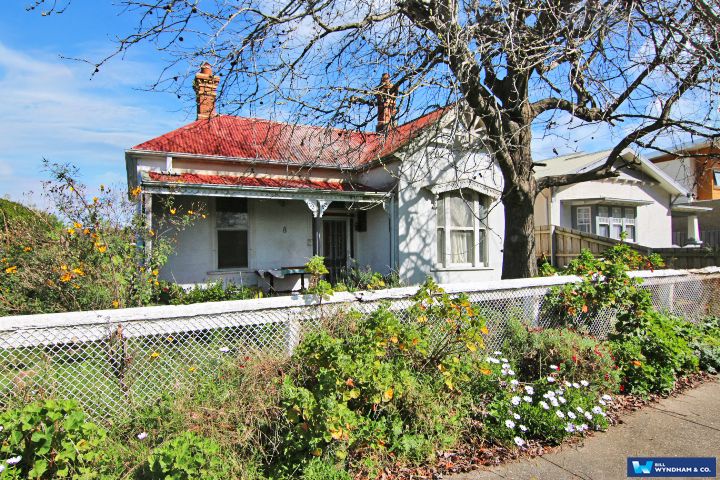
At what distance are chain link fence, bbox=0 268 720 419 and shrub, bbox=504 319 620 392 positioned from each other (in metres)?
1.27

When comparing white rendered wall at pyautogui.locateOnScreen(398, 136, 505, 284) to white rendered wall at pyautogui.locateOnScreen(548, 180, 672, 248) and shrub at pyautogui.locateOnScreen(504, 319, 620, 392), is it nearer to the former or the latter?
white rendered wall at pyautogui.locateOnScreen(548, 180, 672, 248)

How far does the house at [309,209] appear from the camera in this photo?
10.4 meters

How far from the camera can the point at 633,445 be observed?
3.61 metres

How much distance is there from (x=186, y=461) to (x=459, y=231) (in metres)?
10.5

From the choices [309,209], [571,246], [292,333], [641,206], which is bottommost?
[292,333]

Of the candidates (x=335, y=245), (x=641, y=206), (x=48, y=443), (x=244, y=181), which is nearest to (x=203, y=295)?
(x=244, y=181)

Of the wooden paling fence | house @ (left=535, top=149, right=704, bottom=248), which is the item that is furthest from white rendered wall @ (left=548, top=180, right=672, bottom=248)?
the wooden paling fence

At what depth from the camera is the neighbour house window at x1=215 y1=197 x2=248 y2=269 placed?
11.0 m

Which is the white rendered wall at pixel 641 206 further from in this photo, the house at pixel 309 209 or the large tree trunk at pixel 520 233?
the large tree trunk at pixel 520 233

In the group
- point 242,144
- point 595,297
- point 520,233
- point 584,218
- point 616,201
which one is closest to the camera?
point 595,297

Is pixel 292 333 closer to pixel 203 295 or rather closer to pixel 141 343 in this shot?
pixel 141 343

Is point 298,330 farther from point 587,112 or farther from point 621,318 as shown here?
point 587,112

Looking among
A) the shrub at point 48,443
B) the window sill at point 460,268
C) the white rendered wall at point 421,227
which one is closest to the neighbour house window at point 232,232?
the white rendered wall at point 421,227

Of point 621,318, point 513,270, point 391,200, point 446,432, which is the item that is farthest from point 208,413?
point 391,200
